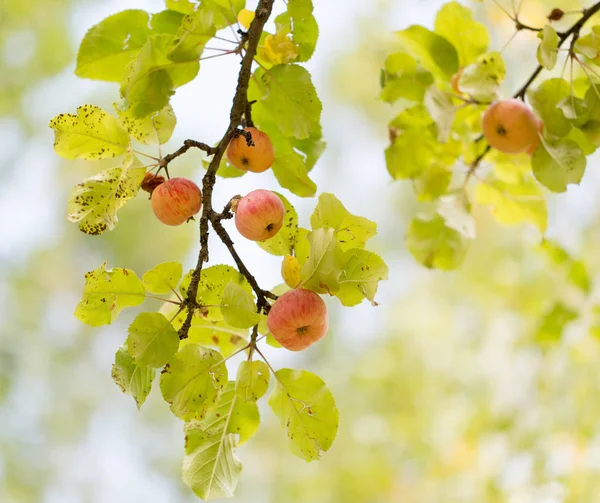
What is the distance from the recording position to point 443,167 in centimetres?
105

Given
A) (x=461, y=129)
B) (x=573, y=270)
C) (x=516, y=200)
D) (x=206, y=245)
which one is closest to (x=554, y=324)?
(x=573, y=270)

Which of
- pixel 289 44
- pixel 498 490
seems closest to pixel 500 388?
pixel 498 490

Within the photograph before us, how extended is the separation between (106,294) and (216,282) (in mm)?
125

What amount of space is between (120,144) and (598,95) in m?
0.61

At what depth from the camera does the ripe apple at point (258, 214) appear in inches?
25.1

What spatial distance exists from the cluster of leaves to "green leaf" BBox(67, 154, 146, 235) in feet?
1.55

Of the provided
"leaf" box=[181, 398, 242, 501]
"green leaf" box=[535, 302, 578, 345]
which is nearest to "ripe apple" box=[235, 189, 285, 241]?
"leaf" box=[181, 398, 242, 501]

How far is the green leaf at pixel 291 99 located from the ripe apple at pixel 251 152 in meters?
0.05

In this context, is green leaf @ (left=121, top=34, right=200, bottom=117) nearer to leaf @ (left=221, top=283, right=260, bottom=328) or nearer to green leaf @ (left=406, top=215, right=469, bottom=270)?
leaf @ (left=221, top=283, right=260, bottom=328)

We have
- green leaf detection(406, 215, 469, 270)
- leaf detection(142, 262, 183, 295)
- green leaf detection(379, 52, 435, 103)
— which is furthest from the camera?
green leaf detection(406, 215, 469, 270)

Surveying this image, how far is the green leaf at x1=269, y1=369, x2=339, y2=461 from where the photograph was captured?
0.67m

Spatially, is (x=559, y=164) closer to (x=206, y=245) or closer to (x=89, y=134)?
(x=206, y=245)

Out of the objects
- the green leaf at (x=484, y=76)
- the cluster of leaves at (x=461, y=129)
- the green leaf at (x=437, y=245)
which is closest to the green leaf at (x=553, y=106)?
the cluster of leaves at (x=461, y=129)

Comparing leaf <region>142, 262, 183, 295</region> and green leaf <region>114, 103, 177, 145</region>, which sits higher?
green leaf <region>114, 103, 177, 145</region>
